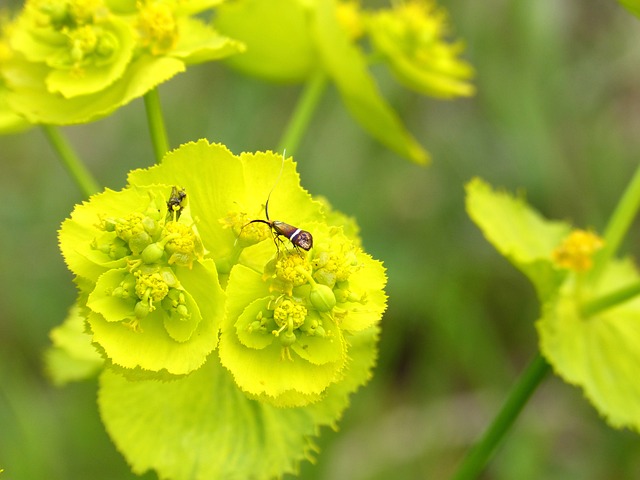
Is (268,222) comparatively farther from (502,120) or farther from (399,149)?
(502,120)

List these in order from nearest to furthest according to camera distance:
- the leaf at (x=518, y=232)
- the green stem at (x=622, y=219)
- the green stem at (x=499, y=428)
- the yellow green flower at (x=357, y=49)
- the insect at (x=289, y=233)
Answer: the insect at (x=289, y=233), the green stem at (x=499, y=428), the leaf at (x=518, y=232), the green stem at (x=622, y=219), the yellow green flower at (x=357, y=49)

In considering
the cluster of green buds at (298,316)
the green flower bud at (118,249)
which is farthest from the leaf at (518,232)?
the green flower bud at (118,249)

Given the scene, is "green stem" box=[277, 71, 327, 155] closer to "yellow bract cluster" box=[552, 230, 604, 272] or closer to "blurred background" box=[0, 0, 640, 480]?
"yellow bract cluster" box=[552, 230, 604, 272]

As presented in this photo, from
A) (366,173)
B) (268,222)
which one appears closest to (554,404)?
(366,173)

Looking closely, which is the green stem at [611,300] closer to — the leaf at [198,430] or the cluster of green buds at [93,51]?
the leaf at [198,430]

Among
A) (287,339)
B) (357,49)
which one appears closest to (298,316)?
(287,339)

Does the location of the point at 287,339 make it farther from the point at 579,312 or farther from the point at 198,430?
the point at 579,312
